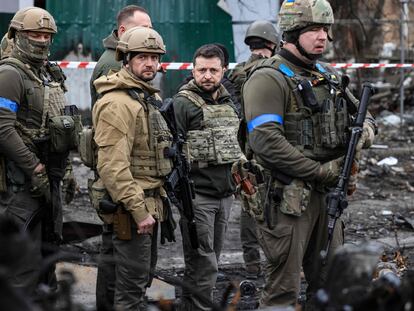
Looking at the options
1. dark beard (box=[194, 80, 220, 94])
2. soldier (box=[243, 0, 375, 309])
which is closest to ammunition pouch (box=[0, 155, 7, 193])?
dark beard (box=[194, 80, 220, 94])

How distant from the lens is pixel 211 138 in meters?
6.78

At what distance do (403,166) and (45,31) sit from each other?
7.87 metres

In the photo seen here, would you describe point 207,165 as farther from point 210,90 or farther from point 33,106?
point 33,106

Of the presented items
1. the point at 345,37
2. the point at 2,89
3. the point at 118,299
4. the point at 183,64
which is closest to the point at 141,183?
the point at 118,299

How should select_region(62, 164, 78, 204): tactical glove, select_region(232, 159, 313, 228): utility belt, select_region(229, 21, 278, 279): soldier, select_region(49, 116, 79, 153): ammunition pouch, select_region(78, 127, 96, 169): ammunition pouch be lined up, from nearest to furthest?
select_region(232, 159, 313, 228): utility belt
select_region(78, 127, 96, 169): ammunition pouch
select_region(49, 116, 79, 153): ammunition pouch
select_region(62, 164, 78, 204): tactical glove
select_region(229, 21, 278, 279): soldier

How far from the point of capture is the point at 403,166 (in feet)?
43.0

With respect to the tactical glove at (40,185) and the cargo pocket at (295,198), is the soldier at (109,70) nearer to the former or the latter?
the tactical glove at (40,185)

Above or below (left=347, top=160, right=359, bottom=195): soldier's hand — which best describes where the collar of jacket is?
above

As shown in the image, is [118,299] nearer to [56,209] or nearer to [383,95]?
[56,209]

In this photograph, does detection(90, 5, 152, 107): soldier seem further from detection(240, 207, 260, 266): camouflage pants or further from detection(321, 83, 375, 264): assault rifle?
detection(321, 83, 375, 264): assault rifle

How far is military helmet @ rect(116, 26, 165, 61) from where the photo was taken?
228 inches

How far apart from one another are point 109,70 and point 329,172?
6.87 ft

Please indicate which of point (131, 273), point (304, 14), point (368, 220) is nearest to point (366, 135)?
point (304, 14)

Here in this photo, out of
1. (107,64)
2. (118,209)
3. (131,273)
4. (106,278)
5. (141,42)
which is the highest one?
(141,42)
